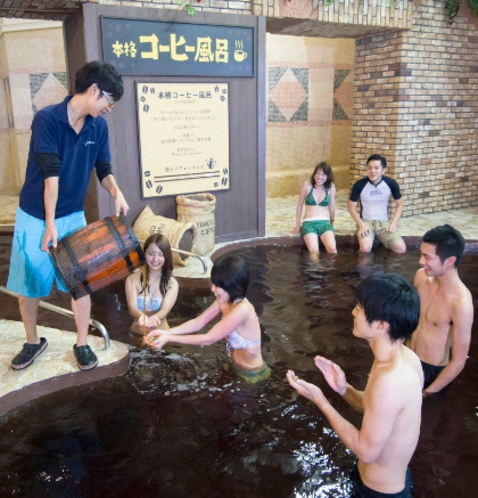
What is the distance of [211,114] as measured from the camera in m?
6.53

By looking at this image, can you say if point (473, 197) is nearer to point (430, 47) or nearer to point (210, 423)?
point (430, 47)

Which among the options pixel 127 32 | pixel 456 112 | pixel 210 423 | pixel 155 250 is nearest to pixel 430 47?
pixel 456 112

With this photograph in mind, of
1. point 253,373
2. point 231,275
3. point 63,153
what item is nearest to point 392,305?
point 231,275

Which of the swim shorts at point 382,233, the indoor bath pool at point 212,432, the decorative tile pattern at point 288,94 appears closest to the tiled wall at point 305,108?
the decorative tile pattern at point 288,94

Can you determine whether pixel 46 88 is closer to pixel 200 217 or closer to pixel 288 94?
pixel 288 94

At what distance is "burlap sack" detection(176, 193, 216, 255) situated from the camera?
621 cm

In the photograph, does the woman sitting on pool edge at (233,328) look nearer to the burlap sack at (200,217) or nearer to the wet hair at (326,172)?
the burlap sack at (200,217)

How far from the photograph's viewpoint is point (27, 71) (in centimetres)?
1031

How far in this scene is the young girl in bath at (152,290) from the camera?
13.4 ft

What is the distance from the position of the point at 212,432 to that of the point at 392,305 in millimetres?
1534

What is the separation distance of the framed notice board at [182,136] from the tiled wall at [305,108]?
398 centimetres

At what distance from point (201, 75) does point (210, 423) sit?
14.9 feet

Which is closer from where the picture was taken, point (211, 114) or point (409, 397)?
point (409, 397)

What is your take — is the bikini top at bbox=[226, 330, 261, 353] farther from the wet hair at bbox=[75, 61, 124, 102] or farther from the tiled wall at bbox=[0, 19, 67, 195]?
the tiled wall at bbox=[0, 19, 67, 195]
